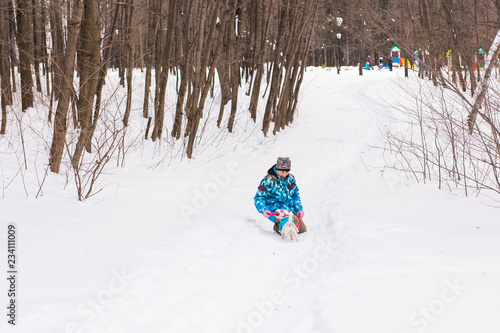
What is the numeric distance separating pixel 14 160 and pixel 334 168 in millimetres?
6410

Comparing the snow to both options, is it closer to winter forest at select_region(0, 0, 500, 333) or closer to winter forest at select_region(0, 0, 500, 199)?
winter forest at select_region(0, 0, 500, 333)

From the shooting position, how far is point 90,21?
575 cm

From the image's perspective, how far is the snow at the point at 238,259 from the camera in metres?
2.82

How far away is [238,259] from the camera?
4.08 meters

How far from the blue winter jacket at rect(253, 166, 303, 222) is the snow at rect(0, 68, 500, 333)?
0.31 m

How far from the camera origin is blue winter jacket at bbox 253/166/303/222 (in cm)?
534

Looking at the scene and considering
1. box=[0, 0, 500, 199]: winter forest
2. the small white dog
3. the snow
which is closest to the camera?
the snow

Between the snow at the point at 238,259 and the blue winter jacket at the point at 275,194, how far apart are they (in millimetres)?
307

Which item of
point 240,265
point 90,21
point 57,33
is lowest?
point 240,265

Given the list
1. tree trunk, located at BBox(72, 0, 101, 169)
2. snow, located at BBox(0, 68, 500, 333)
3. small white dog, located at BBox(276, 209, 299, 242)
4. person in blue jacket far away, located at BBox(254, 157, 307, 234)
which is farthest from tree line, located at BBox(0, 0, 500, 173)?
small white dog, located at BBox(276, 209, 299, 242)

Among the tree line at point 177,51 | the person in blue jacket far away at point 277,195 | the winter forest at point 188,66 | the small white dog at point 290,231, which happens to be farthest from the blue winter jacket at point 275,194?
the tree line at point 177,51

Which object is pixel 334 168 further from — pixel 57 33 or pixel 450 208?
pixel 57 33

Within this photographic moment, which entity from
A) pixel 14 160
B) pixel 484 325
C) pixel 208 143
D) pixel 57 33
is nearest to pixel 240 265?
pixel 484 325

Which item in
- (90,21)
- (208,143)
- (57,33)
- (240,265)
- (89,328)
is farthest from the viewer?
(57,33)
